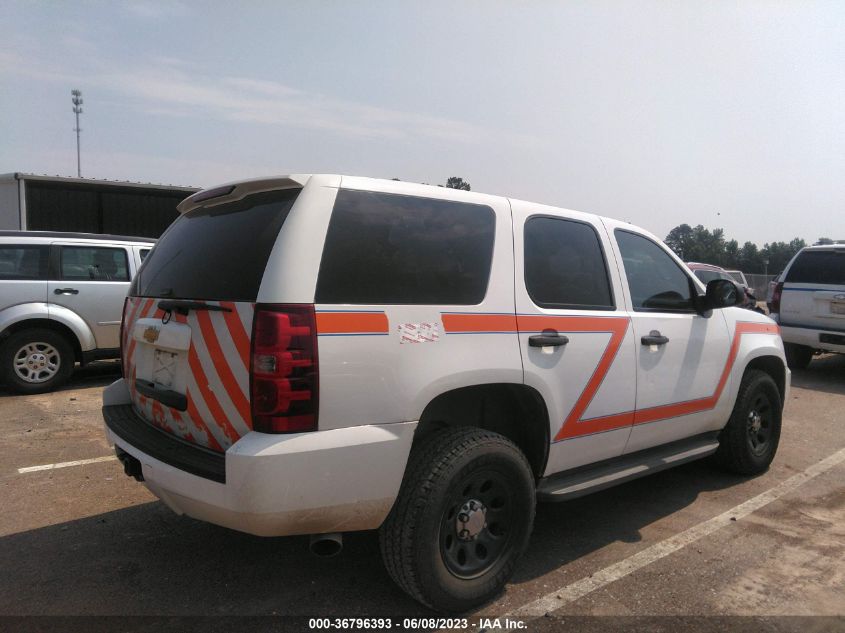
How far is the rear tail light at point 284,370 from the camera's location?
7.34 feet

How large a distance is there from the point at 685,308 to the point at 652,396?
2.38 feet

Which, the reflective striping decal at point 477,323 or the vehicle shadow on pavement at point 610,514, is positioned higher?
the reflective striping decal at point 477,323

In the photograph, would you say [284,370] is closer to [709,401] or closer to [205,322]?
[205,322]

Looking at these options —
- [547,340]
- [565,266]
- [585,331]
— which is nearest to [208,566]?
[547,340]

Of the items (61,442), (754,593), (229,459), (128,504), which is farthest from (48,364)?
(754,593)

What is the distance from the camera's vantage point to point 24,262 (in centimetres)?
712

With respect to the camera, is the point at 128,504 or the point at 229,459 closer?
the point at 229,459

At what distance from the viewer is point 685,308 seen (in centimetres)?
399

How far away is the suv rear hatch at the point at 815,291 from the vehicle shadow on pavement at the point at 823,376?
792mm

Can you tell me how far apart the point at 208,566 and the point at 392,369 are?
163 centimetres

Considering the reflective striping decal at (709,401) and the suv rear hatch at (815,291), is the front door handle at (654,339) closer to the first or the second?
the reflective striping decal at (709,401)

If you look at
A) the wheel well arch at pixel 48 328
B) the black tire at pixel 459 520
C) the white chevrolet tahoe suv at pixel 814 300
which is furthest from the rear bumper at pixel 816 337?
the wheel well arch at pixel 48 328

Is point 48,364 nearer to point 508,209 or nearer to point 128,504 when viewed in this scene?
point 128,504

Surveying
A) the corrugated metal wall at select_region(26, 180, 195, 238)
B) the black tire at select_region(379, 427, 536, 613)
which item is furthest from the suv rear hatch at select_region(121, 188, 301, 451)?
the corrugated metal wall at select_region(26, 180, 195, 238)
